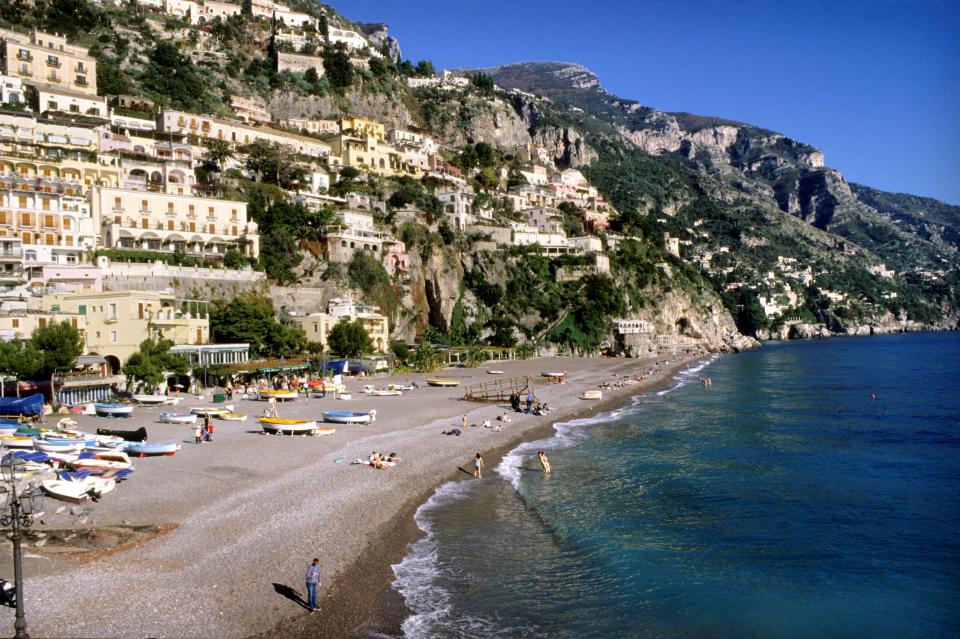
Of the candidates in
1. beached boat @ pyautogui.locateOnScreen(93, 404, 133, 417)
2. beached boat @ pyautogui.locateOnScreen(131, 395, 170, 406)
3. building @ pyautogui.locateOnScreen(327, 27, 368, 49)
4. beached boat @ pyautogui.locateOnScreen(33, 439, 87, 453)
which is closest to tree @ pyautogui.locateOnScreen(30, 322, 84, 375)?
beached boat @ pyautogui.locateOnScreen(131, 395, 170, 406)

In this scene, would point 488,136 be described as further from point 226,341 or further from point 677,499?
point 677,499

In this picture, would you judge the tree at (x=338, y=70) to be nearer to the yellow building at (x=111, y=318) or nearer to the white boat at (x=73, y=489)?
the yellow building at (x=111, y=318)

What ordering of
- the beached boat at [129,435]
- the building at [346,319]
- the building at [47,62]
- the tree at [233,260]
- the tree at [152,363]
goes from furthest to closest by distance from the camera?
1. the building at [47,62]
2. the building at [346,319]
3. the tree at [233,260]
4. the tree at [152,363]
5. the beached boat at [129,435]

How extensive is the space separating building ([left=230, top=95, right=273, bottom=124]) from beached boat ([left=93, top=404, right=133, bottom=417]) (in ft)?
200

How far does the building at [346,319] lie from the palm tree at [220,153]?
21717 mm

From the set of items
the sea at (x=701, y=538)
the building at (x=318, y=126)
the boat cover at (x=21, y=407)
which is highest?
the building at (x=318, y=126)

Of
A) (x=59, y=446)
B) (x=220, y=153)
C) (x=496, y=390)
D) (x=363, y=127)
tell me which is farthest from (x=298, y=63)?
(x=59, y=446)

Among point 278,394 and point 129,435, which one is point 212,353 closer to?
point 278,394

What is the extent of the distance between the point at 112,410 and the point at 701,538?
27475 mm

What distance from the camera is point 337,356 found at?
5634 cm

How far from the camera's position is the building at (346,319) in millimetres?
57156

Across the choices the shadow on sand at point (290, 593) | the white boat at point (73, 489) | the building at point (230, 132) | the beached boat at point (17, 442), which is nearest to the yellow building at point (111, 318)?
the beached boat at point (17, 442)

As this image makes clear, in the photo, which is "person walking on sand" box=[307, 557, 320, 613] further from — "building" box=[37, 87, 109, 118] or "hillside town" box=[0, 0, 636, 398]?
"building" box=[37, 87, 109, 118]

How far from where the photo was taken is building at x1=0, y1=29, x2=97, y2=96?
68.6m
